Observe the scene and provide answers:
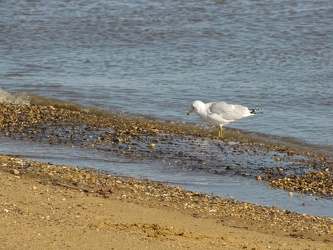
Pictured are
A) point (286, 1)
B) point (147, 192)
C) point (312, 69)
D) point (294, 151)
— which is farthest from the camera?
point (286, 1)

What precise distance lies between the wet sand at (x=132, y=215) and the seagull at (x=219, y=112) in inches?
55.2

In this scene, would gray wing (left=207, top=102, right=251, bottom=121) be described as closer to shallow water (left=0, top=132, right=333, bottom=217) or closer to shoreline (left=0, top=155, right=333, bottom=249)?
shallow water (left=0, top=132, right=333, bottom=217)

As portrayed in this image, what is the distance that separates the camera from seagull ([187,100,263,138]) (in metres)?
10.1

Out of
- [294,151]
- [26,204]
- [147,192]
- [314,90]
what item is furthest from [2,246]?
[314,90]

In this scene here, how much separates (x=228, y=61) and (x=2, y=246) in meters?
9.36

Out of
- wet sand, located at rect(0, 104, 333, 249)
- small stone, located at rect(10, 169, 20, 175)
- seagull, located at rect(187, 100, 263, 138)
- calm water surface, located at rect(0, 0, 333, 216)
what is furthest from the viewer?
calm water surface, located at rect(0, 0, 333, 216)

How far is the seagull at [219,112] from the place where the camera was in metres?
10.1

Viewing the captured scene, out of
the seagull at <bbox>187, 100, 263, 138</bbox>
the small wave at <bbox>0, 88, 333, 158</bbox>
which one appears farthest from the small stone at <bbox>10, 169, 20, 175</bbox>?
the seagull at <bbox>187, 100, 263, 138</bbox>

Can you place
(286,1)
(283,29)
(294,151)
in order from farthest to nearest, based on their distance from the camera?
1. (286,1)
2. (283,29)
3. (294,151)

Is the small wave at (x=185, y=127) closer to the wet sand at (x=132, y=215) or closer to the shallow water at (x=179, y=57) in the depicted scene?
the shallow water at (x=179, y=57)

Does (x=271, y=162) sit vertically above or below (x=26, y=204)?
below

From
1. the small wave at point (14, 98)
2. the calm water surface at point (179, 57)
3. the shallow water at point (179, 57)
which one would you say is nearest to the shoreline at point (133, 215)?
the calm water surface at point (179, 57)

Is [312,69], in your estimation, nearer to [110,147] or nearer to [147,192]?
[110,147]

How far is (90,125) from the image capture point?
10.1 metres
